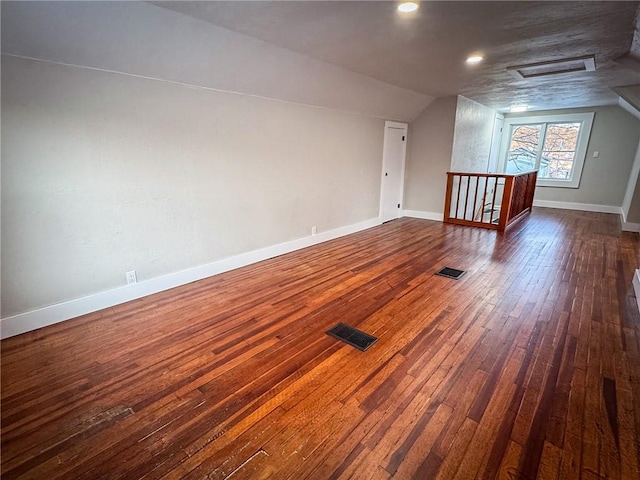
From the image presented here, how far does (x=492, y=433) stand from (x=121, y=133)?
3463 mm

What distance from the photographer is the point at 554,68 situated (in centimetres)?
410

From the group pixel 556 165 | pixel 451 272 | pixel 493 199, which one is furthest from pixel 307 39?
pixel 556 165

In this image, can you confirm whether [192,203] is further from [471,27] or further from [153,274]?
[471,27]

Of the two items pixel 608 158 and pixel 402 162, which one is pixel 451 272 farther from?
pixel 608 158

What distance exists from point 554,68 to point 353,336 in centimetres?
443

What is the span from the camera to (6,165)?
226 cm

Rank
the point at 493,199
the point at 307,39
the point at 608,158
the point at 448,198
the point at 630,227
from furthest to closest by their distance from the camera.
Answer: the point at 608,158
the point at 448,198
the point at 630,227
the point at 493,199
the point at 307,39

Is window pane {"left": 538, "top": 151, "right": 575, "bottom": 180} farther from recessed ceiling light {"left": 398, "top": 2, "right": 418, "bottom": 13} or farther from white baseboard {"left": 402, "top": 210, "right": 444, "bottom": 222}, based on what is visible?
recessed ceiling light {"left": 398, "top": 2, "right": 418, "bottom": 13}

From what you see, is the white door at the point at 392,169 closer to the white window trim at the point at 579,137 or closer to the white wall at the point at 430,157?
the white wall at the point at 430,157

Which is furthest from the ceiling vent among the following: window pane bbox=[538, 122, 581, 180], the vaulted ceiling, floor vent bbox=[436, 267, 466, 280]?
window pane bbox=[538, 122, 581, 180]

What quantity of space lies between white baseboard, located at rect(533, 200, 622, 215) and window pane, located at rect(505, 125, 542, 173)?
1.01 meters

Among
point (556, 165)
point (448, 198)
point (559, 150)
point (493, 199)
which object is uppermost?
point (559, 150)

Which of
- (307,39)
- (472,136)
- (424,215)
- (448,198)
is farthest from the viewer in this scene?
(472,136)

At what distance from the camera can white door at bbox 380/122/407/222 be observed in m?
6.20
